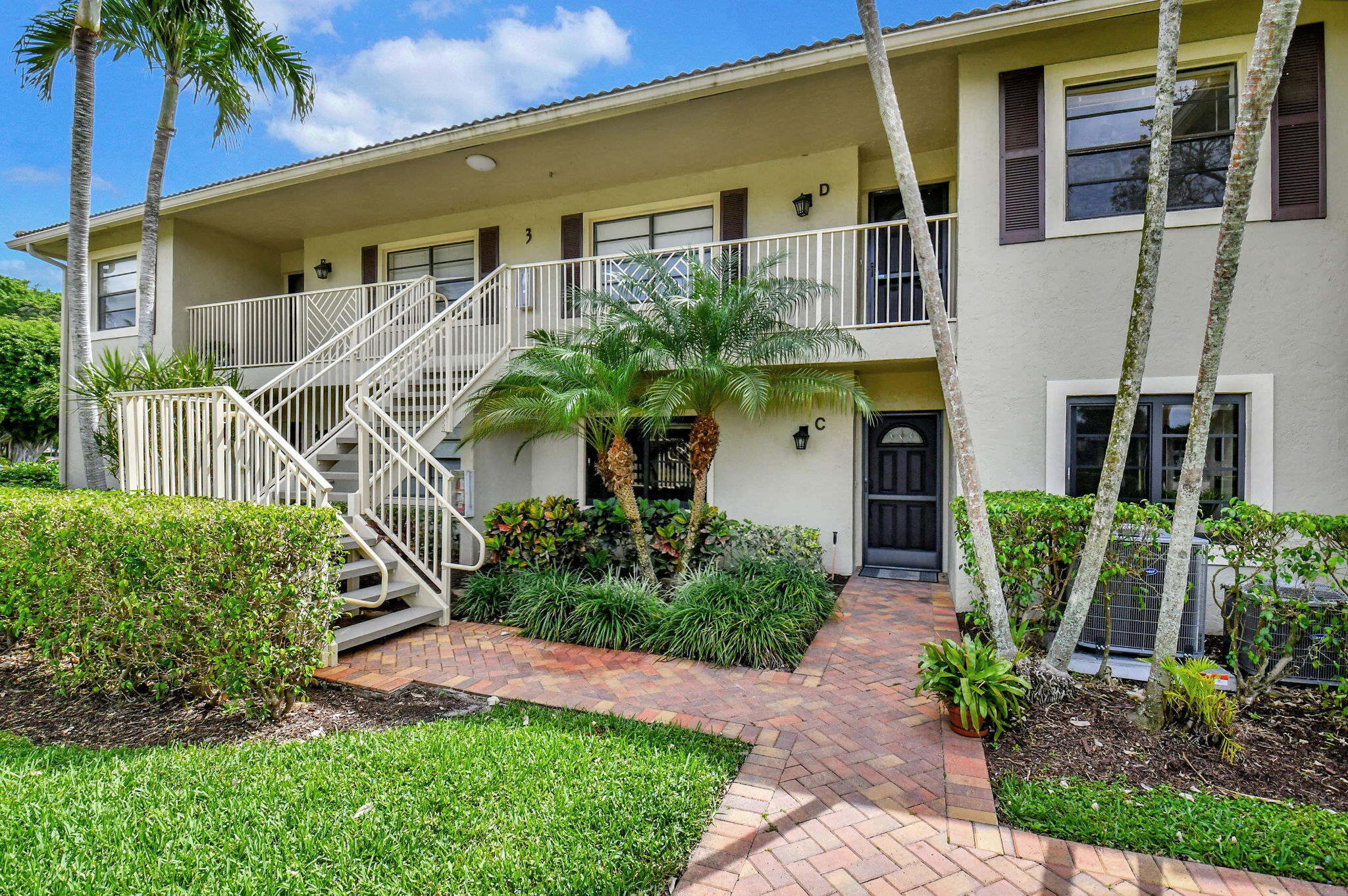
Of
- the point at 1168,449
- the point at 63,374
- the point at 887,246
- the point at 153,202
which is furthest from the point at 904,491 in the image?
the point at 63,374

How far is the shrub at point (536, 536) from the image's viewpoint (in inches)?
261

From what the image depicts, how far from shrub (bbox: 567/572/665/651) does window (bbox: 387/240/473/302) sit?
6584mm

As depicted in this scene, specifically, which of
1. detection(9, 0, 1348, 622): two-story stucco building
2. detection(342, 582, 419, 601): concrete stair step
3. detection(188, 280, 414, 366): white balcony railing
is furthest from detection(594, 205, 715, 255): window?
detection(342, 582, 419, 601): concrete stair step

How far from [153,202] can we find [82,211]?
5.40 feet

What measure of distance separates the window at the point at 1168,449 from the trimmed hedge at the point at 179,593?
6.37 metres

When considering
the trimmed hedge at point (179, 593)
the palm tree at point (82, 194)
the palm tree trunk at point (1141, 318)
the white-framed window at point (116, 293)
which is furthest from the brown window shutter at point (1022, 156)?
the white-framed window at point (116, 293)

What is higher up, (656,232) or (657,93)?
(657,93)

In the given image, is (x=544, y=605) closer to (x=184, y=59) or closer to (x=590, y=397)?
(x=590, y=397)

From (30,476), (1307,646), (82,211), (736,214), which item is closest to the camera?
(1307,646)

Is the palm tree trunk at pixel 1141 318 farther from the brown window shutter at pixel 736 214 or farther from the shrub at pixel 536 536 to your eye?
the brown window shutter at pixel 736 214

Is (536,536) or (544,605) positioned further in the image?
(536,536)

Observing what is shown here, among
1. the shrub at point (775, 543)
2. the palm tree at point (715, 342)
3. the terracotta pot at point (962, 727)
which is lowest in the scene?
the terracotta pot at point (962, 727)

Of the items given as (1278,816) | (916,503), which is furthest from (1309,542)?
(916,503)

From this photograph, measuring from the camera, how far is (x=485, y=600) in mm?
6176
